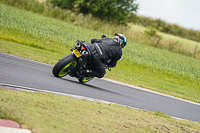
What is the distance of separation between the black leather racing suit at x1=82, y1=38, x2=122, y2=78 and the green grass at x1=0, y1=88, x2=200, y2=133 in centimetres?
215

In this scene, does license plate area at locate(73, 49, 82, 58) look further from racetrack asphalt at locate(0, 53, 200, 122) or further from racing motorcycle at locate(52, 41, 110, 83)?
racetrack asphalt at locate(0, 53, 200, 122)

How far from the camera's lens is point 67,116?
5297 mm

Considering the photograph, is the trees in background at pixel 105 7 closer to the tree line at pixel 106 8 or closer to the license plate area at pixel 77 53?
the tree line at pixel 106 8

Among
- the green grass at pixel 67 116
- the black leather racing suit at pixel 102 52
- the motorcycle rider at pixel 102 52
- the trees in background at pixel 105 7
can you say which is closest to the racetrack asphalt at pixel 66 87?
the motorcycle rider at pixel 102 52

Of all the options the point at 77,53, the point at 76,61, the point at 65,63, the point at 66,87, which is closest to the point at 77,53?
the point at 77,53

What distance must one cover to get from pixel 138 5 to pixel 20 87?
1761 inches

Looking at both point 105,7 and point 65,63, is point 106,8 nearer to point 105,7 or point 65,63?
point 105,7

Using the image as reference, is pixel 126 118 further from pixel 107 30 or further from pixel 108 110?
pixel 107 30

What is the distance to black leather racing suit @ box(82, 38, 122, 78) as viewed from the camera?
28.8 feet

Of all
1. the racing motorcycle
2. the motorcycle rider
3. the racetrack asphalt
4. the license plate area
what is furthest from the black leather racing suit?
the racetrack asphalt

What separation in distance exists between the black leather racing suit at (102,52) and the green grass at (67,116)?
7.07 feet

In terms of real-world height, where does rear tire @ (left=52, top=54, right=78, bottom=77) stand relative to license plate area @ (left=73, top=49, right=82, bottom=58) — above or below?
below

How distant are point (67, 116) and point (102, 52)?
3.81 metres

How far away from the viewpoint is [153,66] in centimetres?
2153
